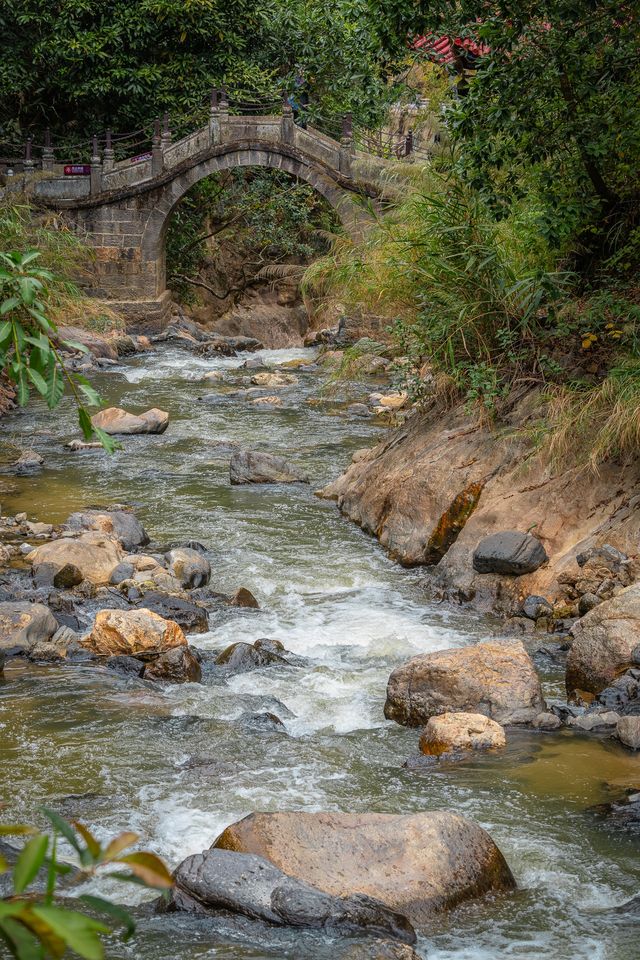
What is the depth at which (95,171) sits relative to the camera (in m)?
26.1

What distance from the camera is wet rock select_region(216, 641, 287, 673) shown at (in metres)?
7.39

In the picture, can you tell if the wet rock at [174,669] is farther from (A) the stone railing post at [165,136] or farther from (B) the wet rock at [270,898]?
(A) the stone railing post at [165,136]

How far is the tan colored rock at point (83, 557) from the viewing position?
9.19m

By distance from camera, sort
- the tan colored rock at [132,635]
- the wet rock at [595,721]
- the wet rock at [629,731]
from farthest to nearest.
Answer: the tan colored rock at [132,635] → the wet rock at [595,721] → the wet rock at [629,731]

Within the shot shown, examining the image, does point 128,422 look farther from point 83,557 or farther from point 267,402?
point 83,557

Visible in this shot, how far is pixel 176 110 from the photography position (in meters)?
27.2

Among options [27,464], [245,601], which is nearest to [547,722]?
[245,601]

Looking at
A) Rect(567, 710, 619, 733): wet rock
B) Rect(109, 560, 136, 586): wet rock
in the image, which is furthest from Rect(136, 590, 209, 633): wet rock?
Rect(567, 710, 619, 733): wet rock

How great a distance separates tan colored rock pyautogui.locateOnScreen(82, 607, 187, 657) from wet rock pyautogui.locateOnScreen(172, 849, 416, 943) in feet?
10.1

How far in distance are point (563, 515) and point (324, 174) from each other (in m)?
18.4

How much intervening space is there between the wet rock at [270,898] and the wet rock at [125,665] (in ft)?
9.25

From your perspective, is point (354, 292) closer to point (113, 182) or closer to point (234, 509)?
point (234, 509)

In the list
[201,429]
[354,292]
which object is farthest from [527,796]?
[201,429]

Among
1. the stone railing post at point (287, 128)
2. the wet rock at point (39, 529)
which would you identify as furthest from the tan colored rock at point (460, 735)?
the stone railing post at point (287, 128)
